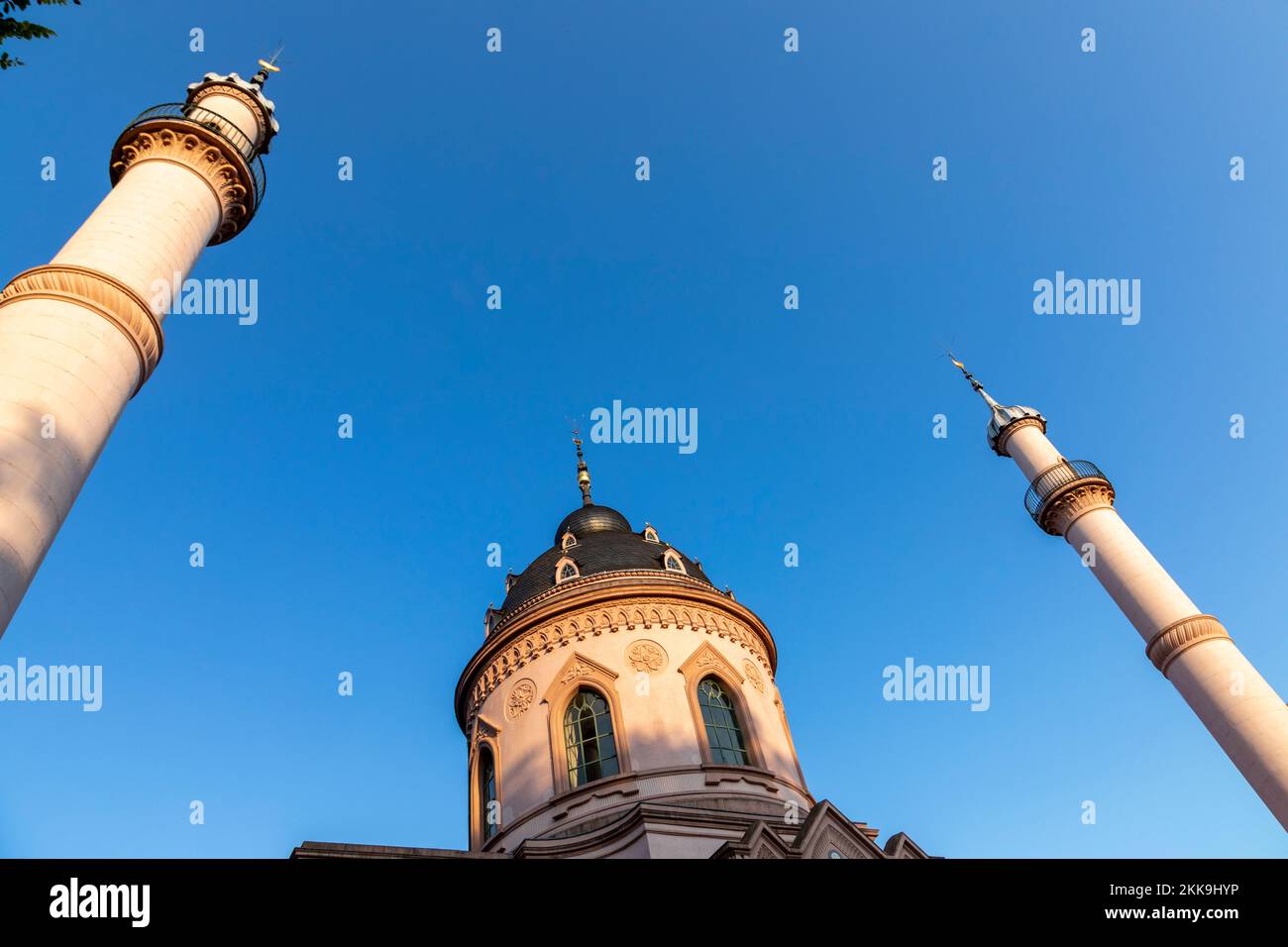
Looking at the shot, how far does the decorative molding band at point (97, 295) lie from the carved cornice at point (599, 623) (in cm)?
1413

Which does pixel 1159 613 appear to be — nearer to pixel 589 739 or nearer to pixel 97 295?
pixel 589 739

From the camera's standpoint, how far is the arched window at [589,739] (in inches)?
877

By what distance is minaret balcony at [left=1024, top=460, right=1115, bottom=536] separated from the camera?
29391 millimetres

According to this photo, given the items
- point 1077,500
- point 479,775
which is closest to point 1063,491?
point 1077,500

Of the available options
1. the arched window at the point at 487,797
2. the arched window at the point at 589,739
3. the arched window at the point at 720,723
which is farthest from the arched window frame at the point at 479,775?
the arched window at the point at 720,723

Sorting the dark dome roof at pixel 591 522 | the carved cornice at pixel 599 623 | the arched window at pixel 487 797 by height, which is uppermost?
the dark dome roof at pixel 591 522

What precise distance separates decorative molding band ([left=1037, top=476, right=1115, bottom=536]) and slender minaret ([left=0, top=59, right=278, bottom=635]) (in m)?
24.7

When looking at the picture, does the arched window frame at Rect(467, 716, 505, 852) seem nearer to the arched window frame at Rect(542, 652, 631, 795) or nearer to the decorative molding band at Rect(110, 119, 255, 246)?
the arched window frame at Rect(542, 652, 631, 795)

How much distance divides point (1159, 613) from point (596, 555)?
634 inches

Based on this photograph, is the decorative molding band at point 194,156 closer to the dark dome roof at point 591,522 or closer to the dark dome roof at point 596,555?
the dark dome roof at point 596,555

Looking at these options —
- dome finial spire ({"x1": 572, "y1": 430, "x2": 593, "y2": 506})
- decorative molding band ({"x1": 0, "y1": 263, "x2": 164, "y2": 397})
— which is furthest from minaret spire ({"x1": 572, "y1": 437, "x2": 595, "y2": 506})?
decorative molding band ({"x1": 0, "y1": 263, "x2": 164, "y2": 397})
